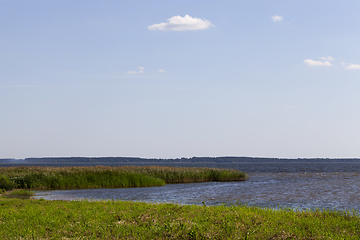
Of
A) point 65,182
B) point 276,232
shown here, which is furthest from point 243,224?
point 65,182

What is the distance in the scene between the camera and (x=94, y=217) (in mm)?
16578

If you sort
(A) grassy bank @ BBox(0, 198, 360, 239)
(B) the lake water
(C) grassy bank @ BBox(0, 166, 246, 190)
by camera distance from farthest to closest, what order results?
1. (C) grassy bank @ BBox(0, 166, 246, 190)
2. (B) the lake water
3. (A) grassy bank @ BBox(0, 198, 360, 239)

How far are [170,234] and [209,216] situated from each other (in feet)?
8.94

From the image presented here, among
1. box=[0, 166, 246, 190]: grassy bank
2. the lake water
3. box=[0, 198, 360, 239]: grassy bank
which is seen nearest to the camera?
box=[0, 198, 360, 239]: grassy bank

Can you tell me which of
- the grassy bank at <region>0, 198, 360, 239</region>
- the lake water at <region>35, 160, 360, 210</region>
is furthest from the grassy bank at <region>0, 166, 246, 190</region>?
the grassy bank at <region>0, 198, 360, 239</region>

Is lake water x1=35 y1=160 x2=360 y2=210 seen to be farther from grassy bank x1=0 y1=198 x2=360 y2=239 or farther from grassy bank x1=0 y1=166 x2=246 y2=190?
grassy bank x1=0 y1=198 x2=360 y2=239

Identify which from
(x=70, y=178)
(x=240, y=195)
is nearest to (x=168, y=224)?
(x=240, y=195)

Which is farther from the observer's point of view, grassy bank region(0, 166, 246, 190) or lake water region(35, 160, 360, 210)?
grassy bank region(0, 166, 246, 190)

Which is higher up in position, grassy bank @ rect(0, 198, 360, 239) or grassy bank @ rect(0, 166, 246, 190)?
grassy bank @ rect(0, 198, 360, 239)

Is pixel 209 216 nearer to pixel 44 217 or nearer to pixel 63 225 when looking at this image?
pixel 63 225

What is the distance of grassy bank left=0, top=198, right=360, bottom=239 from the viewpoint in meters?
14.0

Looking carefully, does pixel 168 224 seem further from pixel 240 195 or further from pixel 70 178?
pixel 70 178

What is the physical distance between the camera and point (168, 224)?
48.9ft

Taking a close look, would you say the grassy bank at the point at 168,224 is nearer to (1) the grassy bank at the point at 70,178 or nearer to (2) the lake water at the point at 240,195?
(2) the lake water at the point at 240,195
